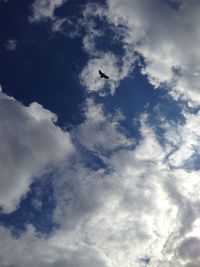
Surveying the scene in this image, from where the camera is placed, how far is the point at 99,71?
49.2 metres
